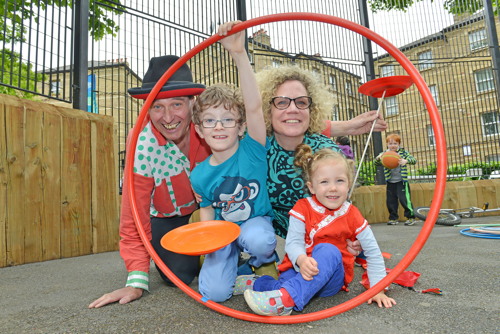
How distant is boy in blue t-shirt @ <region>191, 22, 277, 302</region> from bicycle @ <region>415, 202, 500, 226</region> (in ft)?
13.1

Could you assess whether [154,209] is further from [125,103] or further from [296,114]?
[125,103]

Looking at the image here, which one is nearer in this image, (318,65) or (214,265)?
(214,265)

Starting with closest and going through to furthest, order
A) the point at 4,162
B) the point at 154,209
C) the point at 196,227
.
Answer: the point at 196,227 < the point at 154,209 < the point at 4,162

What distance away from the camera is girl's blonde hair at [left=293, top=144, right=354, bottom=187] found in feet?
5.85

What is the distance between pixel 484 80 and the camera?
6422 mm

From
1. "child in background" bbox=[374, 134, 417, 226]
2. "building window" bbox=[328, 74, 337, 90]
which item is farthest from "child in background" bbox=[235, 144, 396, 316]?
"building window" bbox=[328, 74, 337, 90]

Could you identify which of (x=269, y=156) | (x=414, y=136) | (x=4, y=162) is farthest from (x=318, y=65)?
(x=4, y=162)

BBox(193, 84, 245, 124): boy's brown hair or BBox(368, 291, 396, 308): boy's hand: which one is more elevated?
BBox(193, 84, 245, 124): boy's brown hair

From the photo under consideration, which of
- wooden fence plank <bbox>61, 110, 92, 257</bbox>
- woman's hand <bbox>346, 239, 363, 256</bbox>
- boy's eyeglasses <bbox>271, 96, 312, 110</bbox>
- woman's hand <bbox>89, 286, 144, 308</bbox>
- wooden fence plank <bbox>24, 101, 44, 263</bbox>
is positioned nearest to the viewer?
woman's hand <bbox>89, 286, 144, 308</bbox>

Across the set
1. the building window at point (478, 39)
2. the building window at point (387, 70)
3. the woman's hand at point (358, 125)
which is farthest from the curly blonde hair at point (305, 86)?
the building window at point (478, 39)

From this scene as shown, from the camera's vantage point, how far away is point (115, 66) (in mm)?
4094

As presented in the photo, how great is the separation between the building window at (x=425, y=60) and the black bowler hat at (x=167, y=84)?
5593mm

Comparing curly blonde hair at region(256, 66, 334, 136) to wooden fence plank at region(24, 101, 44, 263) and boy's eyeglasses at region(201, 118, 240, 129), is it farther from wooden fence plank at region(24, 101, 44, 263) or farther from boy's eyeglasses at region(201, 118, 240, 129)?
wooden fence plank at region(24, 101, 44, 263)

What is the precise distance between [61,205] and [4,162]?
590 millimetres
